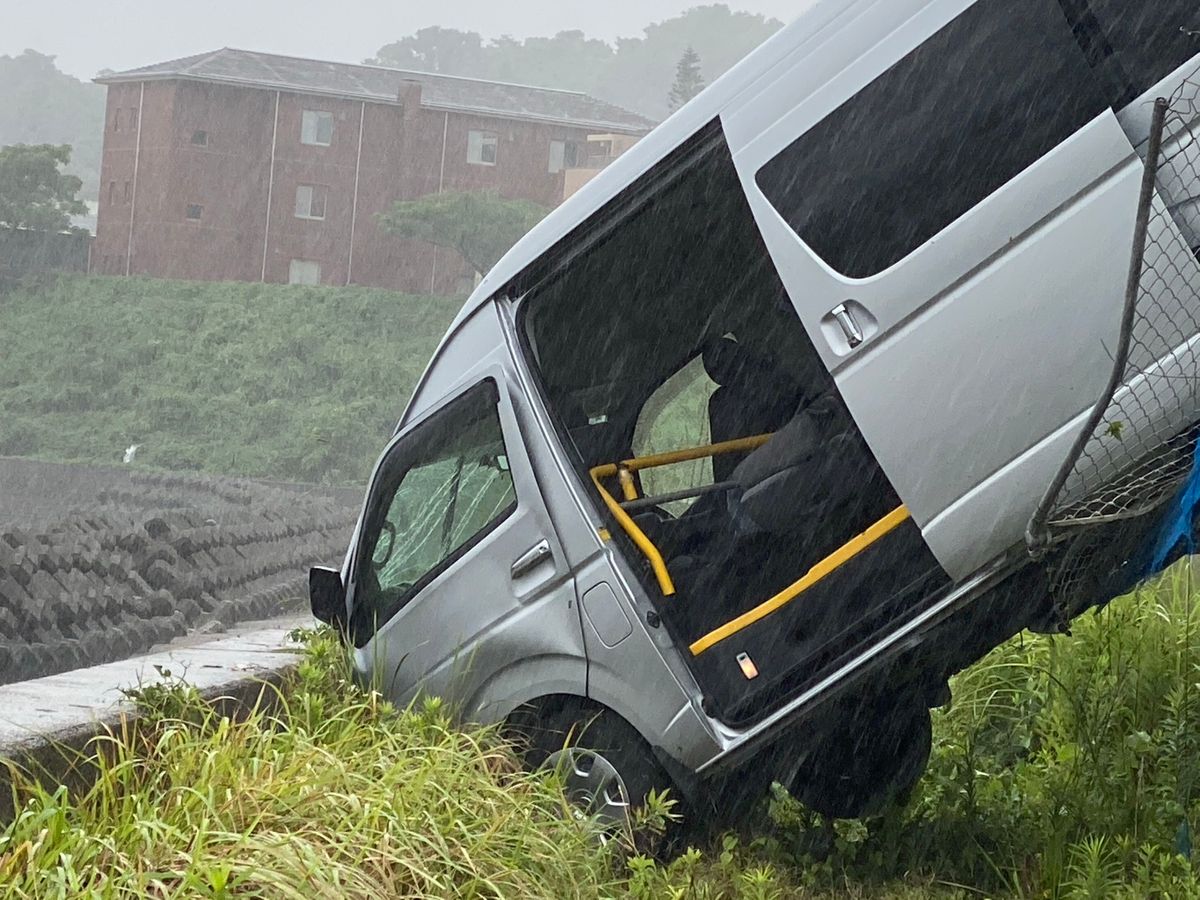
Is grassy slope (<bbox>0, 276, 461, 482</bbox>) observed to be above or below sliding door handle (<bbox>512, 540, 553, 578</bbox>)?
above

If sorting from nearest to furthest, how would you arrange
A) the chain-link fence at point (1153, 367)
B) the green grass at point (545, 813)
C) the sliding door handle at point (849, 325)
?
1. the green grass at point (545, 813)
2. the chain-link fence at point (1153, 367)
3. the sliding door handle at point (849, 325)

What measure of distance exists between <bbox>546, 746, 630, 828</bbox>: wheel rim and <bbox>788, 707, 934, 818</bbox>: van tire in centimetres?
64

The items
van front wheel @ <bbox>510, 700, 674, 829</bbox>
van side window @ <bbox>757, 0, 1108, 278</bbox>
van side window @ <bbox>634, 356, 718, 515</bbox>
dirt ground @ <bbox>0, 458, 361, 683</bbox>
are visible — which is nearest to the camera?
van side window @ <bbox>757, 0, 1108, 278</bbox>

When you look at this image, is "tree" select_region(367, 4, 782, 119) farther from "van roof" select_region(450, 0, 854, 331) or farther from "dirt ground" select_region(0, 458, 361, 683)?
"van roof" select_region(450, 0, 854, 331)

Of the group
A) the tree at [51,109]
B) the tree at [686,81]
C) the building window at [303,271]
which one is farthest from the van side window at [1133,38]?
the tree at [51,109]

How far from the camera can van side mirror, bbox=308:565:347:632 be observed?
6348mm

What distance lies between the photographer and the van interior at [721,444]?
5.22 m

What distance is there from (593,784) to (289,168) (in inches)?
2149

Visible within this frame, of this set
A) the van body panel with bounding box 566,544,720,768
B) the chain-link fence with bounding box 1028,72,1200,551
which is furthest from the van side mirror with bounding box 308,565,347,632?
the chain-link fence with bounding box 1028,72,1200,551

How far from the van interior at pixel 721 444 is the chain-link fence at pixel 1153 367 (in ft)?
1.98

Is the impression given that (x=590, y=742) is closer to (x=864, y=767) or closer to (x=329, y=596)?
(x=864, y=767)

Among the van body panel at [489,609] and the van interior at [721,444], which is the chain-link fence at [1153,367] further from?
the van body panel at [489,609]

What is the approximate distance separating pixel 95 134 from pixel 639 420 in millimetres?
124849

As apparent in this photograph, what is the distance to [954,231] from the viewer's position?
460 centimetres
